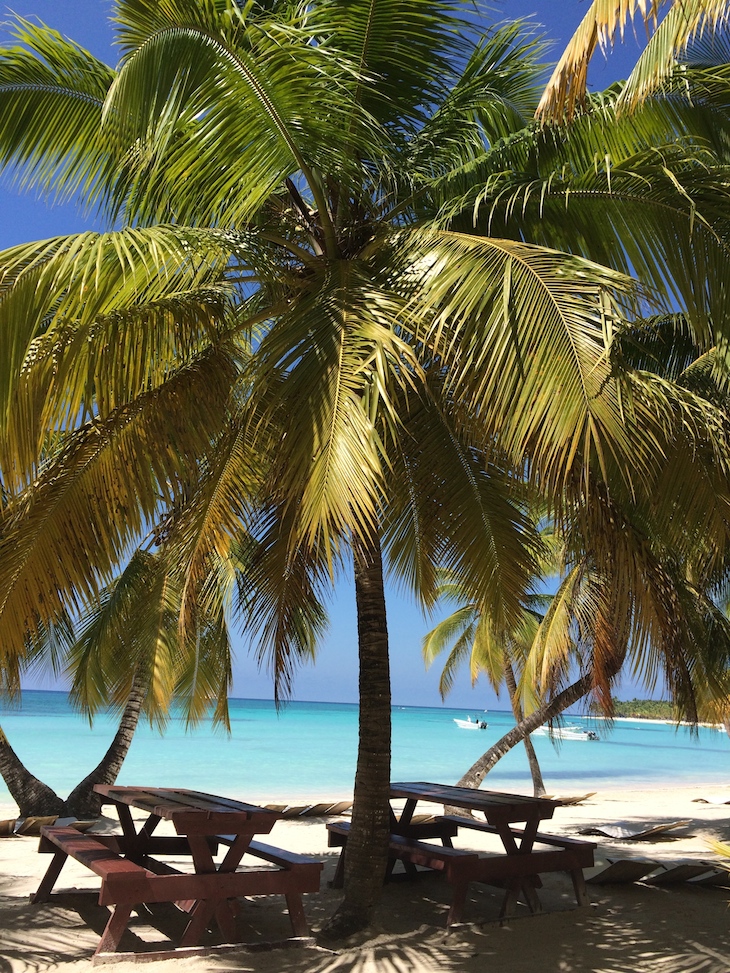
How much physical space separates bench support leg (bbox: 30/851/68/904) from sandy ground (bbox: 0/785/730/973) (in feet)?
0.24

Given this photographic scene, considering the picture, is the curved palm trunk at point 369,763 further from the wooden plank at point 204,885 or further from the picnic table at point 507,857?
the picnic table at point 507,857

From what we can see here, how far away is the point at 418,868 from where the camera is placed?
25.1 feet

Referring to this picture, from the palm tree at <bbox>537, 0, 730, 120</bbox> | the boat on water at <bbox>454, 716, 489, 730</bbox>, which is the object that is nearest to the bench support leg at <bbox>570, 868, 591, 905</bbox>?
the palm tree at <bbox>537, 0, 730, 120</bbox>

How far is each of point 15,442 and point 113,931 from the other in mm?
2761

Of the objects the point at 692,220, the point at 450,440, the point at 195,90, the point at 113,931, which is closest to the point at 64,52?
the point at 195,90

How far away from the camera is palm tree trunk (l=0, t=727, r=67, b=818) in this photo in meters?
10.2

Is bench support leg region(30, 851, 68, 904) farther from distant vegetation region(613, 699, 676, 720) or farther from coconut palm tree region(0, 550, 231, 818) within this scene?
distant vegetation region(613, 699, 676, 720)

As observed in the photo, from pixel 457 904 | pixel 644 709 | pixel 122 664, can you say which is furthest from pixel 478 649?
pixel 644 709

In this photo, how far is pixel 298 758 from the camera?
3878 cm

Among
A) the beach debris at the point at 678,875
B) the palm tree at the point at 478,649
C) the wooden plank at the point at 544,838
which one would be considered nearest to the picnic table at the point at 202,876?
the wooden plank at the point at 544,838

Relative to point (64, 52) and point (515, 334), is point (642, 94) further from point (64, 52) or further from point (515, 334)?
point (64, 52)

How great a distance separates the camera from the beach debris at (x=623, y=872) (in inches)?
266

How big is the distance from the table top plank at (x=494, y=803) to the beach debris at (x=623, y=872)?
0.92m

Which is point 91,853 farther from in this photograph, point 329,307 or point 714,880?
point 714,880
